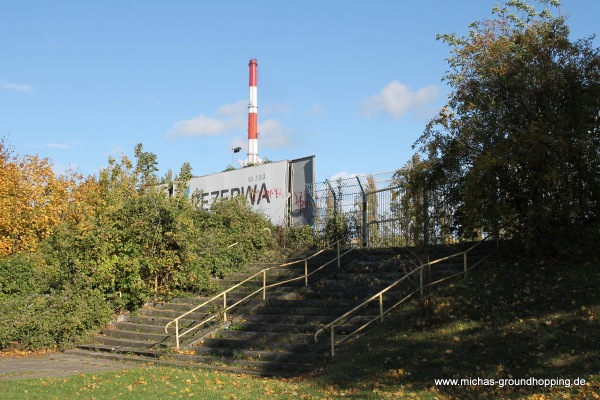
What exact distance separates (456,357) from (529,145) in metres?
5.43

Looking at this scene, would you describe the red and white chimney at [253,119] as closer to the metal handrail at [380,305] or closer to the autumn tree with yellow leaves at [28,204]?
the autumn tree with yellow leaves at [28,204]

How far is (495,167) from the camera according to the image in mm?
14422

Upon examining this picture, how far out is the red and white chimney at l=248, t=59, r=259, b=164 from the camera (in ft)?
122

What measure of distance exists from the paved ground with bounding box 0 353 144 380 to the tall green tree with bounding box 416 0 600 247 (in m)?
8.56

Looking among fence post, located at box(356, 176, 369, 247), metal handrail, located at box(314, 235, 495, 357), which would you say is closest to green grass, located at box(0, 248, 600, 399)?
metal handrail, located at box(314, 235, 495, 357)

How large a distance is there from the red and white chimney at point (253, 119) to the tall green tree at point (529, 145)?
72.1 feet

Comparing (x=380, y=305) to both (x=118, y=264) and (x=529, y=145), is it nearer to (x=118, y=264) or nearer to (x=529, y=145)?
(x=529, y=145)

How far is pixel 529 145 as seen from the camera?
1401cm

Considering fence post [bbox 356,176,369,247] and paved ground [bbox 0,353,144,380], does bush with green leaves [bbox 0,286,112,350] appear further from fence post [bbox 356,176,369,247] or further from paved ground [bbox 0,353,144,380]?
fence post [bbox 356,176,369,247]

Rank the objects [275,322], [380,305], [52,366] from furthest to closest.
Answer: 1. [275,322]
2. [52,366]
3. [380,305]

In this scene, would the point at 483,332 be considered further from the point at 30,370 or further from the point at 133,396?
the point at 30,370

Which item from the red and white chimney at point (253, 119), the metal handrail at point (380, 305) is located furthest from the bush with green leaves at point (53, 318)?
the red and white chimney at point (253, 119)

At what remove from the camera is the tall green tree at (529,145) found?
45.5 ft

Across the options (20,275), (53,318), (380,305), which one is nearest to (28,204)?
(20,275)
